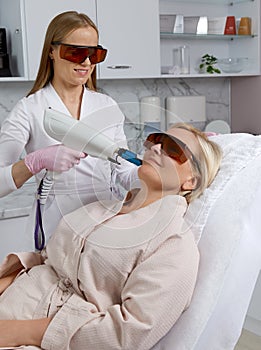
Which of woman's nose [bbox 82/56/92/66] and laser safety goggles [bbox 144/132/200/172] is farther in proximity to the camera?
woman's nose [bbox 82/56/92/66]

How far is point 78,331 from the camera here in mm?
1328

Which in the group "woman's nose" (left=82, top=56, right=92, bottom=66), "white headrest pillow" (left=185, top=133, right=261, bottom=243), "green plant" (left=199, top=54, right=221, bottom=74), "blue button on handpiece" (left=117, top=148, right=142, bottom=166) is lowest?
"white headrest pillow" (left=185, top=133, right=261, bottom=243)

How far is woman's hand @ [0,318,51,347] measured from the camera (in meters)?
1.35

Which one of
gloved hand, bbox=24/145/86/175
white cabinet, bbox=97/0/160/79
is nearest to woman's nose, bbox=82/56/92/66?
gloved hand, bbox=24/145/86/175

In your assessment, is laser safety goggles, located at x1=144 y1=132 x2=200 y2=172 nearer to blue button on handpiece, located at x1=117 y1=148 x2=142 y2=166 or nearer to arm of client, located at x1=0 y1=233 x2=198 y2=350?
blue button on handpiece, located at x1=117 y1=148 x2=142 y2=166

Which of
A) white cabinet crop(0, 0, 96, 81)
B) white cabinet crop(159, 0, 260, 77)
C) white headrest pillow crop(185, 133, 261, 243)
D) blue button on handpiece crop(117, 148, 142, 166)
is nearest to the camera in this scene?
blue button on handpiece crop(117, 148, 142, 166)

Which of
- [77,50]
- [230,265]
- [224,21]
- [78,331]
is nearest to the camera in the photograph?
[78,331]

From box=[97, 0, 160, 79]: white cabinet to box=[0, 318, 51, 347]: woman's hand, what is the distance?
1.70m

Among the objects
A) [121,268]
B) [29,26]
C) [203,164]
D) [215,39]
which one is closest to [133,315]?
[121,268]

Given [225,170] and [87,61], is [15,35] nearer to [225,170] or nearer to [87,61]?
[87,61]

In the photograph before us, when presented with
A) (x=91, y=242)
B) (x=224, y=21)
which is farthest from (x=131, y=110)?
(x=224, y=21)

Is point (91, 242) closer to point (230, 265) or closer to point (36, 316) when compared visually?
point (36, 316)

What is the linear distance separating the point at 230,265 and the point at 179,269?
0.17 meters

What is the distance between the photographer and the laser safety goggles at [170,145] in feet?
4.73
